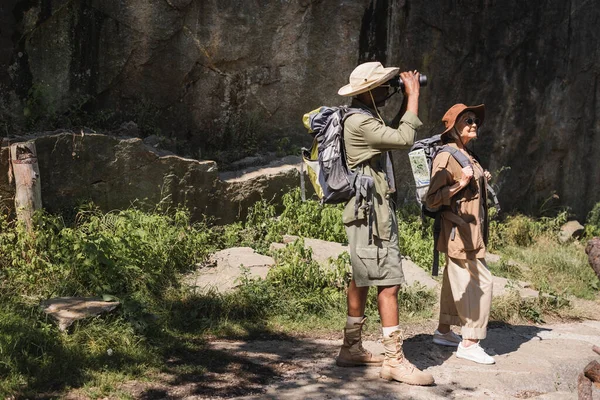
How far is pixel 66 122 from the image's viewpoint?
8.22 meters

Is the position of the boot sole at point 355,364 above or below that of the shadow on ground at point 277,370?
above

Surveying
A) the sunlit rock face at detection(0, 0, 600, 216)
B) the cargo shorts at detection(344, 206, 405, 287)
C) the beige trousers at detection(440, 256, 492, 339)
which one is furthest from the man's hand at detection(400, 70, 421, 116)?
the sunlit rock face at detection(0, 0, 600, 216)

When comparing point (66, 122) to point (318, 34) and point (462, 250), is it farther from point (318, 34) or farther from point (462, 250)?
point (462, 250)

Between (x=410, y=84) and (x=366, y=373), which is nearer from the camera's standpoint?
(x=410, y=84)

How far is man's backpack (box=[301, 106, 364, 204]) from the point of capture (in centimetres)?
520

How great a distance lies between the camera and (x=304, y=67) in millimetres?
9938

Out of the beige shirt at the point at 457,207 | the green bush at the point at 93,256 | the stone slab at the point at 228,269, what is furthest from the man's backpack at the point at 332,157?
the green bush at the point at 93,256

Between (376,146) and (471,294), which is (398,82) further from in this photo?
(471,294)

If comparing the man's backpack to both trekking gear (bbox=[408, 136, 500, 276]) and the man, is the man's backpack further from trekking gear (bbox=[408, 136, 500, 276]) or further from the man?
trekking gear (bbox=[408, 136, 500, 276])

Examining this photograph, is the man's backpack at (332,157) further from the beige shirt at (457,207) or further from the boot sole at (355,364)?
the boot sole at (355,364)

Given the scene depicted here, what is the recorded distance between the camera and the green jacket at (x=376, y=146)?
16.8 ft

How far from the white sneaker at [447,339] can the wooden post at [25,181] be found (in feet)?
11.8

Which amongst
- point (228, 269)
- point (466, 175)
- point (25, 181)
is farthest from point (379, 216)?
point (25, 181)

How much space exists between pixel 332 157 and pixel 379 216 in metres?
0.50
